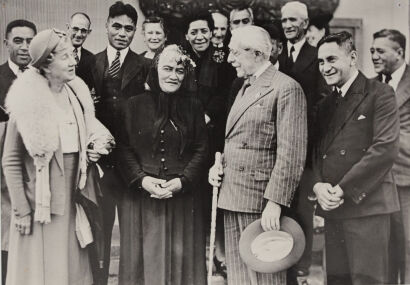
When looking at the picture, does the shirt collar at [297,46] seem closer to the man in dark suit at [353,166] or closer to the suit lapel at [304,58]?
the suit lapel at [304,58]

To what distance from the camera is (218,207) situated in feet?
13.7

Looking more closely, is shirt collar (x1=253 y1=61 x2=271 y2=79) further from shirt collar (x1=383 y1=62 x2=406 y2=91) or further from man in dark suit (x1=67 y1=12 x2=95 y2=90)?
man in dark suit (x1=67 y1=12 x2=95 y2=90)

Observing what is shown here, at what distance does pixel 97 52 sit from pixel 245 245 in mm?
1822

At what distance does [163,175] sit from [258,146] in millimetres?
738

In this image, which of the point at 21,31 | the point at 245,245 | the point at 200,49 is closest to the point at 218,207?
the point at 245,245

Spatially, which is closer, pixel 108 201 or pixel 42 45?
pixel 42 45

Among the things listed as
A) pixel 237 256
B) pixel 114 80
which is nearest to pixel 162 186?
pixel 237 256

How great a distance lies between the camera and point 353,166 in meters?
4.06

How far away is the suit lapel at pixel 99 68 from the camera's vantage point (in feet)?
13.8

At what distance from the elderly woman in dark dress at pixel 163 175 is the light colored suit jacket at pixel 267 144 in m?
0.30

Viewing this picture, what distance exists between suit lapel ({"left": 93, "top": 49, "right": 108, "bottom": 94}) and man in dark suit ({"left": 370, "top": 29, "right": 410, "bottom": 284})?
2024 mm

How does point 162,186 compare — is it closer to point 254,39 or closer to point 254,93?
point 254,93

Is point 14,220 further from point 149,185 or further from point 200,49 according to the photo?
point 200,49

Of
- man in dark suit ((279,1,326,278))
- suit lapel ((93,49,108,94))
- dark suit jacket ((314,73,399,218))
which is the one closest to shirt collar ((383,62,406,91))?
dark suit jacket ((314,73,399,218))
